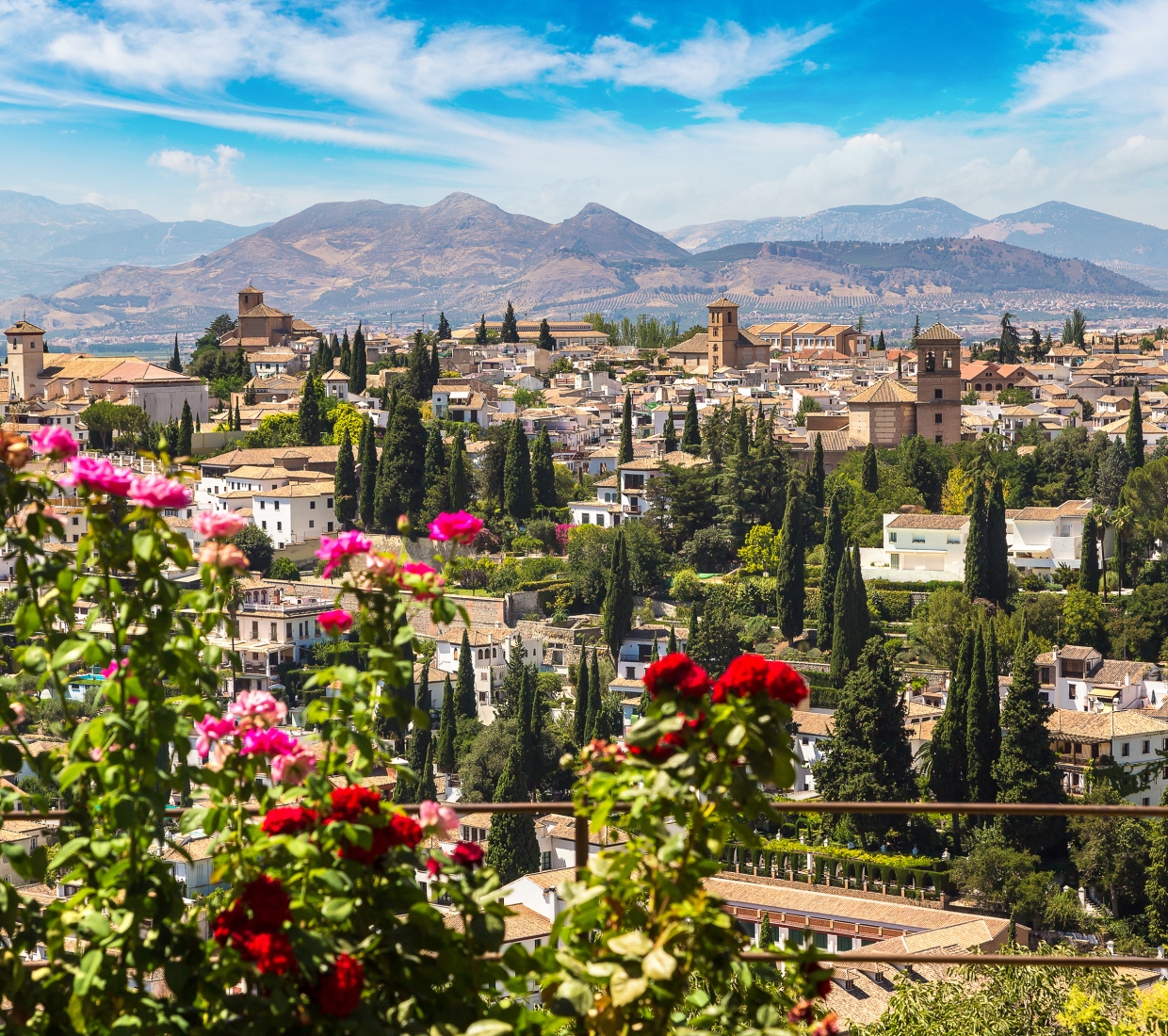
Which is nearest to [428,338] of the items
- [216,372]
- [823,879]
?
[216,372]

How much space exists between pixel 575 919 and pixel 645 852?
123 mm

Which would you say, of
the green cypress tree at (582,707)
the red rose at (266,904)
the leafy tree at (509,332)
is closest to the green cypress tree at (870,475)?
the green cypress tree at (582,707)

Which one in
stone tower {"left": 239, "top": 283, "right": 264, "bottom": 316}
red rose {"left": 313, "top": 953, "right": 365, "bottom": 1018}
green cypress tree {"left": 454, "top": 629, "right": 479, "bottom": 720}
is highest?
stone tower {"left": 239, "top": 283, "right": 264, "bottom": 316}

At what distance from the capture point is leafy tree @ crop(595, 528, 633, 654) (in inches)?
1095

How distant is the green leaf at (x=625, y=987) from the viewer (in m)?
1.56

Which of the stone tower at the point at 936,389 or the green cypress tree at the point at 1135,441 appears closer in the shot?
the green cypress tree at the point at 1135,441

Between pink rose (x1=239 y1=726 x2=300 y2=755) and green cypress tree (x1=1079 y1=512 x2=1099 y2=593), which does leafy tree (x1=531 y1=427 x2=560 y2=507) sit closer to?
green cypress tree (x1=1079 y1=512 x2=1099 y2=593)

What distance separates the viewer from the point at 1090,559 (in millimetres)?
27875

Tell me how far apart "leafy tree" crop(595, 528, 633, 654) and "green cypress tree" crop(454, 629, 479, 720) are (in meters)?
2.85

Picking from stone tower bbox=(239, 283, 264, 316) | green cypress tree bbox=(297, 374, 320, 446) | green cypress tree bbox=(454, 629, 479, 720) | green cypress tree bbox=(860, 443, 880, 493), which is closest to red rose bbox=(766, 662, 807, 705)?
green cypress tree bbox=(454, 629, 479, 720)

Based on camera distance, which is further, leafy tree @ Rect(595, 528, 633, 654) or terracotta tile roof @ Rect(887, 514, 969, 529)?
terracotta tile roof @ Rect(887, 514, 969, 529)

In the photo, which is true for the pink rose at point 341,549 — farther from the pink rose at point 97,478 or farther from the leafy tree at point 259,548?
the leafy tree at point 259,548

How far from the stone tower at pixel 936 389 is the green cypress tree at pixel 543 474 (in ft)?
Result: 34.7

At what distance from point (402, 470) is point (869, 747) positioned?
14011mm
